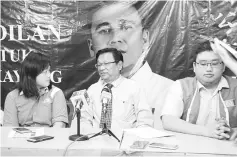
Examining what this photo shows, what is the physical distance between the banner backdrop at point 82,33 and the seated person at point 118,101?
22.1 inches

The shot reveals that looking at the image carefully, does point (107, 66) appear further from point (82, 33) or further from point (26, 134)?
point (26, 134)

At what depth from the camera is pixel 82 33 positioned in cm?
309

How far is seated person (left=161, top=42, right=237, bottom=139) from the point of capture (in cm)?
229

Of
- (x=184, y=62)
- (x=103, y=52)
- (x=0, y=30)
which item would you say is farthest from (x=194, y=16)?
(x=0, y=30)

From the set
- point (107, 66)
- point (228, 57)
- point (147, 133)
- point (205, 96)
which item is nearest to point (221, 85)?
point (205, 96)

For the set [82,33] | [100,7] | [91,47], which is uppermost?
[100,7]

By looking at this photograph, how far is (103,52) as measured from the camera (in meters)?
2.58

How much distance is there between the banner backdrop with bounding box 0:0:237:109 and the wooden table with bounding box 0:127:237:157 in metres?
1.30

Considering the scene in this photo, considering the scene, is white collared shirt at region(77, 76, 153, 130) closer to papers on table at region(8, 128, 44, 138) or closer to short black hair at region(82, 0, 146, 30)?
papers on table at region(8, 128, 44, 138)

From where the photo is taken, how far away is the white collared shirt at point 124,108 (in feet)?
8.11

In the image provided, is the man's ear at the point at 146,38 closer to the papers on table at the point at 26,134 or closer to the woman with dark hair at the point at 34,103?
the woman with dark hair at the point at 34,103

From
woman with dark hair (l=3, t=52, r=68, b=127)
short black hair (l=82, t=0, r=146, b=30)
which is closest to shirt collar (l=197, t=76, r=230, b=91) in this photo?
short black hair (l=82, t=0, r=146, b=30)

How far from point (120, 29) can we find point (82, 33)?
39 cm

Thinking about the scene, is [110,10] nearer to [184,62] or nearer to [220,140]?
[184,62]
